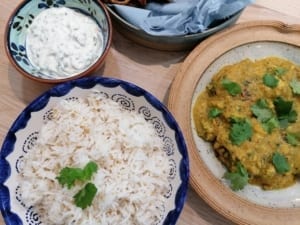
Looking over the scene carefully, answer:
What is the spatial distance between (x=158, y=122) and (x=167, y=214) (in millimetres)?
301

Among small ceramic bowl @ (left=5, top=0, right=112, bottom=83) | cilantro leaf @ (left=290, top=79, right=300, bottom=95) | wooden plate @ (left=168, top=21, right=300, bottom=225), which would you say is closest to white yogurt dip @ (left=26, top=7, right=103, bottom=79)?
small ceramic bowl @ (left=5, top=0, right=112, bottom=83)

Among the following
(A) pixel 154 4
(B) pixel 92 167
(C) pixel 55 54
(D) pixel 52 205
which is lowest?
(D) pixel 52 205

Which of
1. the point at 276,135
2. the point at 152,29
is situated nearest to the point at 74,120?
the point at 152,29

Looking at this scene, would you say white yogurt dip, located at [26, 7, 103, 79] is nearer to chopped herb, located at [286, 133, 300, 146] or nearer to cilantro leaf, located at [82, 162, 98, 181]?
cilantro leaf, located at [82, 162, 98, 181]

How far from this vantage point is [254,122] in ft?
4.96

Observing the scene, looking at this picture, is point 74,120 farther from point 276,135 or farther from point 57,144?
point 276,135

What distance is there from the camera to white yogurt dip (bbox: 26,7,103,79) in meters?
1.57

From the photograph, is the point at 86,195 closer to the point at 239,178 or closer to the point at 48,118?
the point at 48,118

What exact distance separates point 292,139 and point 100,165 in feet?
2.13

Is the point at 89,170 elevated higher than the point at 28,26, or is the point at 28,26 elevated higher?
the point at 28,26

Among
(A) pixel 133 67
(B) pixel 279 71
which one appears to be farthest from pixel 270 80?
(A) pixel 133 67

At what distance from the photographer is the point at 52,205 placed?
4.55ft

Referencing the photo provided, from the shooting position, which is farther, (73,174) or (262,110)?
(262,110)

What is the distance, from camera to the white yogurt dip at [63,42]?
1567 millimetres
